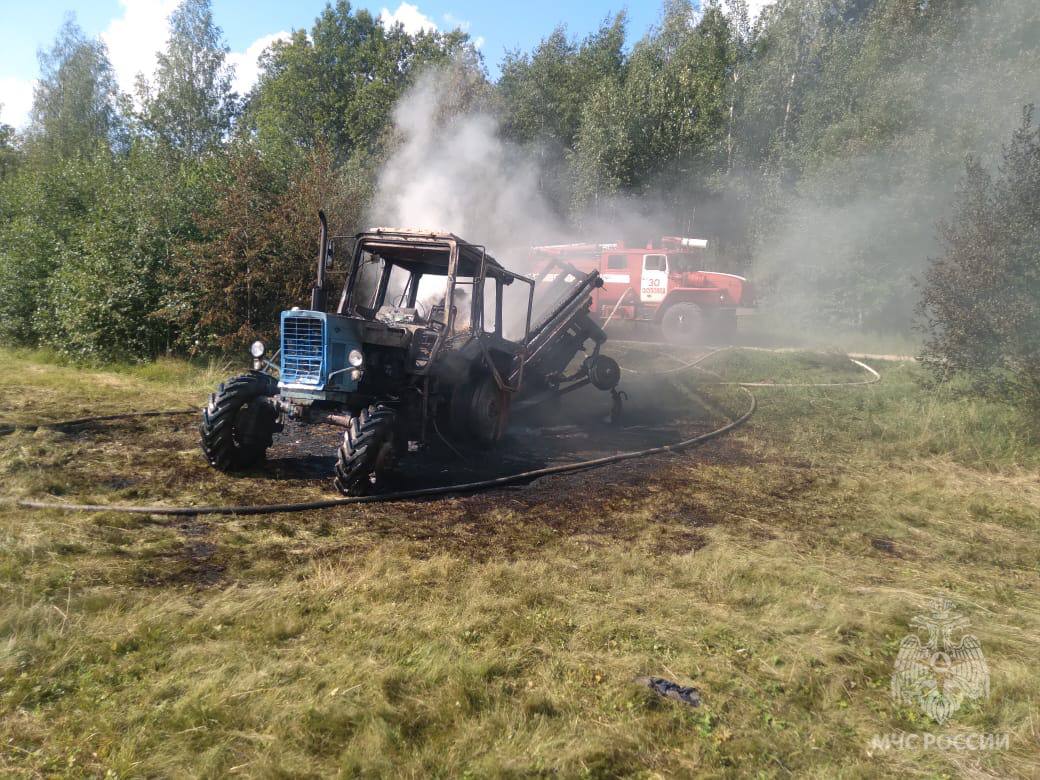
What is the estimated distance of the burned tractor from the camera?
614cm

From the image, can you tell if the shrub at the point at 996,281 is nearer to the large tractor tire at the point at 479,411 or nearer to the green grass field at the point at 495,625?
the green grass field at the point at 495,625

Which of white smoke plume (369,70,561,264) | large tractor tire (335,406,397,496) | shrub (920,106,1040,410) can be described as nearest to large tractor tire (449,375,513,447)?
large tractor tire (335,406,397,496)

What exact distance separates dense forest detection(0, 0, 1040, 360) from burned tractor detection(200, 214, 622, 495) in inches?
216

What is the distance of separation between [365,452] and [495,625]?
99.3 inches

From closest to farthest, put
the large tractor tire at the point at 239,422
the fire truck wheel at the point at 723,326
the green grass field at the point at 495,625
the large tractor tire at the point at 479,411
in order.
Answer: the green grass field at the point at 495,625 → the large tractor tire at the point at 239,422 → the large tractor tire at the point at 479,411 → the fire truck wheel at the point at 723,326

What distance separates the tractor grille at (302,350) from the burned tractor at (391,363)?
0.4 inches

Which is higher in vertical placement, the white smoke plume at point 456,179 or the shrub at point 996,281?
the white smoke plume at point 456,179

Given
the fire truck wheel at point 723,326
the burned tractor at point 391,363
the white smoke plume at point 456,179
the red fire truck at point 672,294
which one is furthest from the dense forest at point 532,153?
the fire truck wheel at point 723,326

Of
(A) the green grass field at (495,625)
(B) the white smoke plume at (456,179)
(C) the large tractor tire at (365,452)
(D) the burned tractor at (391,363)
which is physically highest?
(B) the white smoke plume at (456,179)

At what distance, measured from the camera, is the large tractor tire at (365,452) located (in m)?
5.71

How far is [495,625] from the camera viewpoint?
141 inches

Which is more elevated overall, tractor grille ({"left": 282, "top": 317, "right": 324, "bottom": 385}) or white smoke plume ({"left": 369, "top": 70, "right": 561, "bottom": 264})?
white smoke plume ({"left": 369, "top": 70, "right": 561, "bottom": 264})

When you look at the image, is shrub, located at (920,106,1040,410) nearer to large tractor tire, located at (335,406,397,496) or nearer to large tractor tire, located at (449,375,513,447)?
large tractor tire, located at (449,375,513,447)

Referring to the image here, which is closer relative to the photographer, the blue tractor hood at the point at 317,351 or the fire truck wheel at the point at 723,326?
the blue tractor hood at the point at 317,351
